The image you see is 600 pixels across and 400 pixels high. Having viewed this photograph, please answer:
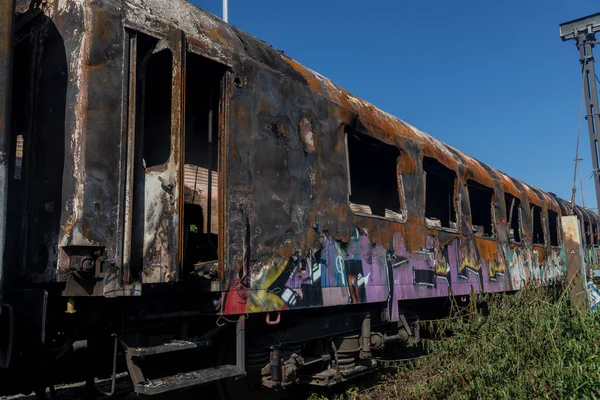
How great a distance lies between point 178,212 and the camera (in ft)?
12.8

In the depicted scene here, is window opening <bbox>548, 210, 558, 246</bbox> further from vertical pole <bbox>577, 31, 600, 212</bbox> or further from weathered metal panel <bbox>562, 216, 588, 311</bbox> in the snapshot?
weathered metal panel <bbox>562, 216, 588, 311</bbox>

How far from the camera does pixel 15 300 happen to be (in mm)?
3592

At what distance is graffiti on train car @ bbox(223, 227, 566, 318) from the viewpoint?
15.1 feet

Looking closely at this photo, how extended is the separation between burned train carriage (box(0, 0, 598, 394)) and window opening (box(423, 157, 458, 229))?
180 centimetres

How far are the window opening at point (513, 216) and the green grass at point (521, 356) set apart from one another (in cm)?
532

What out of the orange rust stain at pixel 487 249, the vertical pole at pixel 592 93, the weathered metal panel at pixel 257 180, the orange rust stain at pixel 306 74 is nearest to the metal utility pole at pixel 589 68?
the vertical pole at pixel 592 93

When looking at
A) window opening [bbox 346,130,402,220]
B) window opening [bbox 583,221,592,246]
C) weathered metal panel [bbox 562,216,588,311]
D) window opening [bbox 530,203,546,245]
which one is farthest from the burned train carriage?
window opening [bbox 583,221,592,246]

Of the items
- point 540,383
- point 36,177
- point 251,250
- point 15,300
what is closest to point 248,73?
point 251,250

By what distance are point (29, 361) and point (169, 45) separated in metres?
2.46

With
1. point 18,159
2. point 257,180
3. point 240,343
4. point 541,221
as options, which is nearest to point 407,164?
point 257,180

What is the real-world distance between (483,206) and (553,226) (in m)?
5.17

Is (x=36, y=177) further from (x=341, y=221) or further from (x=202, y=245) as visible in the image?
(x=341, y=221)

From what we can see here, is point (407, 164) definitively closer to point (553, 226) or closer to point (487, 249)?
point (487, 249)

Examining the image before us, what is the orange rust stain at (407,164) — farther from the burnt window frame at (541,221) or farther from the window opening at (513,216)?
the burnt window frame at (541,221)
